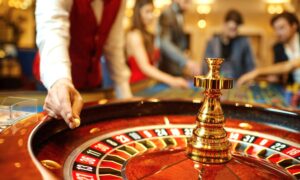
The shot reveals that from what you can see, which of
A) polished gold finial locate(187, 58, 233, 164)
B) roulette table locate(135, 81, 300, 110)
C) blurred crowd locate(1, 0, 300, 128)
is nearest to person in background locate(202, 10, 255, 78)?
blurred crowd locate(1, 0, 300, 128)

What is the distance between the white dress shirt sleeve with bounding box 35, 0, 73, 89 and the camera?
0.98 meters

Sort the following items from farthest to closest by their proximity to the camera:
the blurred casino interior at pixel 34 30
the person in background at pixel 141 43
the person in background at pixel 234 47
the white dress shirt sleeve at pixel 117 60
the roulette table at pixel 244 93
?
the blurred casino interior at pixel 34 30 → the person in background at pixel 234 47 → the person in background at pixel 141 43 → the roulette table at pixel 244 93 → the white dress shirt sleeve at pixel 117 60

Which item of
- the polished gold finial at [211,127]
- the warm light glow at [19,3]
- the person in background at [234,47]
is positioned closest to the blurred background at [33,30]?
the warm light glow at [19,3]

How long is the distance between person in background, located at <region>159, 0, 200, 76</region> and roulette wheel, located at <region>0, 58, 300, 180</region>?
262 centimetres

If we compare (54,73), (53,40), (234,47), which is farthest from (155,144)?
(234,47)

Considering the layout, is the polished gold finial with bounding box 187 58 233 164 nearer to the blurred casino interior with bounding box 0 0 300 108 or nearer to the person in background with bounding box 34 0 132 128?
the person in background with bounding box 34 0 132 128

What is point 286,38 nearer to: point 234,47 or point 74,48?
point 234,47

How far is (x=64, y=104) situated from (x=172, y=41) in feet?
10.7

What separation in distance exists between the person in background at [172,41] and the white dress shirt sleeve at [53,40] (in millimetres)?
2533

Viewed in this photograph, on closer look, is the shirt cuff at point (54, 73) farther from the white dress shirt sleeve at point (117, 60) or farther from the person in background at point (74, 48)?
the white dress shirt sleeve at point (117, 60)

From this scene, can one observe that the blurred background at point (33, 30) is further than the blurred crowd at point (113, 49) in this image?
Yes

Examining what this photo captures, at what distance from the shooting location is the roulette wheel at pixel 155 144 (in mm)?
690

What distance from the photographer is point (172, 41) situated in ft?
13.1

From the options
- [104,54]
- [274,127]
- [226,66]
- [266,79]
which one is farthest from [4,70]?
[274,127]
